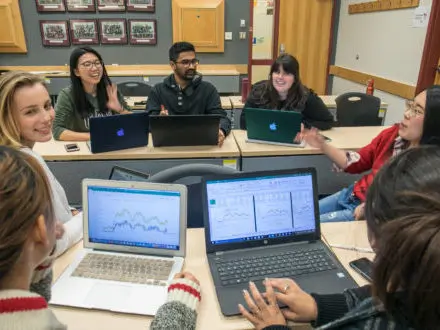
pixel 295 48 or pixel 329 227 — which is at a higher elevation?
pixel 295 48

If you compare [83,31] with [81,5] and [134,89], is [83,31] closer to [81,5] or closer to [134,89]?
[81,5]

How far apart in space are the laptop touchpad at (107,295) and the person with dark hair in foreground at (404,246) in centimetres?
37

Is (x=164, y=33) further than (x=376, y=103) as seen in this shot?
Yes

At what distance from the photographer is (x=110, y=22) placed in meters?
5.16

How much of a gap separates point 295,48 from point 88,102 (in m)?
3.83

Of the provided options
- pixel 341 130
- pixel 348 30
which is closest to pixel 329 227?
pixel 341 130

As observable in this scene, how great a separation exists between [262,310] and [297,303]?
3.8 inches

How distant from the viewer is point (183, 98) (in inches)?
112

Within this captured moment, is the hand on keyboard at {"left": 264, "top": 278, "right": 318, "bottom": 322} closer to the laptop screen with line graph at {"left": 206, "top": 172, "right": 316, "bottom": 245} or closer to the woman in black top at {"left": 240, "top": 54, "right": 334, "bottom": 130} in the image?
the laptop screen with line graph at {"left": 206, "top": 172, "right": 316, "bottom": 245}

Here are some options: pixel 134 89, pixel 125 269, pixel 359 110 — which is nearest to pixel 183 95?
pixel 134 89

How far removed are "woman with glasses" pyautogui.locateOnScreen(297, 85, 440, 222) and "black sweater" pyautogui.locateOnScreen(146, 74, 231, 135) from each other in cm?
94

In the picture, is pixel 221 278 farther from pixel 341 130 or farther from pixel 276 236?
pixel 341 130

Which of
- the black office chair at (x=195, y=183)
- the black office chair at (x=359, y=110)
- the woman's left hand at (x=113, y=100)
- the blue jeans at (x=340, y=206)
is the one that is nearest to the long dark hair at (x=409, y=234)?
the black office chair at (x=195, y=183)

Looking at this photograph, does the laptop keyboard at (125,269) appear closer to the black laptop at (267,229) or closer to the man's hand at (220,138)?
the black laptop at (267,229)
